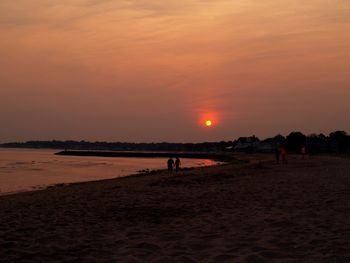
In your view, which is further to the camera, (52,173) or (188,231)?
(52,173)

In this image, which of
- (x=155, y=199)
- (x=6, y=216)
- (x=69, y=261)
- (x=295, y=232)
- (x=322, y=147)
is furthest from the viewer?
(x=322, y=147)

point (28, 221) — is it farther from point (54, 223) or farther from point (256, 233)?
point (256, 233)

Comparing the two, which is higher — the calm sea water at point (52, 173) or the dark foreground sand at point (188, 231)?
the dark foreground sand at point (188, 231)

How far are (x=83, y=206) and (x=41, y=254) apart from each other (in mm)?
6345

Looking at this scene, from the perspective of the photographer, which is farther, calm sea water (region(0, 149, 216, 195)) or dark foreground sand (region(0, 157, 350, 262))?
calm sea water (region(0, 149, 216, 195))

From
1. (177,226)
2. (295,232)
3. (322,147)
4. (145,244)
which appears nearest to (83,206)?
(177,226)

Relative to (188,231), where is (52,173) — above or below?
below

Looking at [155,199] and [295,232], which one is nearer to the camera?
[295,232]

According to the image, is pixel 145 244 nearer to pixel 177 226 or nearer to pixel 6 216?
pixel 177 226

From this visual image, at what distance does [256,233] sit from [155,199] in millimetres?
6977

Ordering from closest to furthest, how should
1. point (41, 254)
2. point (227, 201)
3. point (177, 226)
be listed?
point (41, 254) → point (177, 226) → point (227, 201)

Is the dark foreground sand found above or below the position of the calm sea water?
above

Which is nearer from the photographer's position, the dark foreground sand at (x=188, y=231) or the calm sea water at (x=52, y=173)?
the dark foreground sand at (x=188, y=231)

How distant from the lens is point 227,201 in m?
13.1
